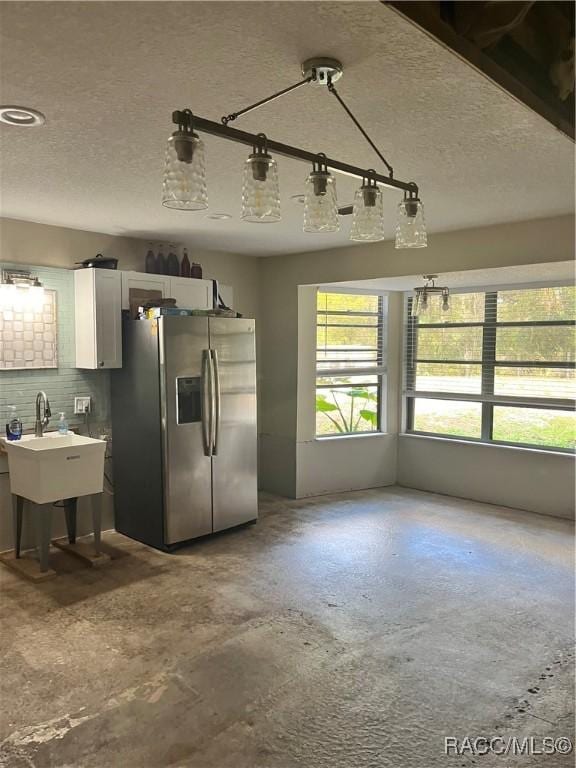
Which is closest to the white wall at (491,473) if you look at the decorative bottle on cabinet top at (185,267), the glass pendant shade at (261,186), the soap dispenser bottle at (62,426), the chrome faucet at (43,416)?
the decorative bottle on cabinet top at (185,267)

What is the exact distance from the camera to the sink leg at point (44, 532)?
12.0 ft

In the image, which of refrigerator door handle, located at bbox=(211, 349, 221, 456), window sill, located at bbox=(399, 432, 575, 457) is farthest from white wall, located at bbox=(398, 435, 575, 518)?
refrigerator door handle, located at bbox=(211, 349, 221, 456)

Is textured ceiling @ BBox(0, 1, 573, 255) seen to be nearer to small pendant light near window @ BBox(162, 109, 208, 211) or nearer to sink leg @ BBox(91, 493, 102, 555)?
small pendant light near window @ BBox(162, 109, 208, 211)

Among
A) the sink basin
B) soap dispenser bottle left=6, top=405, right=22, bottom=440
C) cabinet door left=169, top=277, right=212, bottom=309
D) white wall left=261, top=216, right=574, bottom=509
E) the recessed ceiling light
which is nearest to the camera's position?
the recessed ceiling light

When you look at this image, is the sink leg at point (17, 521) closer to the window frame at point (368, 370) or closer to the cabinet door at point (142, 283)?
the cabinet door at point (142, 283)

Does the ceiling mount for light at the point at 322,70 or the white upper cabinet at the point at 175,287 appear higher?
the ceiling mount for light at the point at 322,70

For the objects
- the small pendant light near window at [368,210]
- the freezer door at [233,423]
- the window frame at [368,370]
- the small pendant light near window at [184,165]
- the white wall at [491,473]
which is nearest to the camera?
the small pendant light near window at [184,165]

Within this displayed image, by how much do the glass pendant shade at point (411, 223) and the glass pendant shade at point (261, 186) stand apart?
1.76 feet

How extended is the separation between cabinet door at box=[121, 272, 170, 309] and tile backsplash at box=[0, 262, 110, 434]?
1.34 ft

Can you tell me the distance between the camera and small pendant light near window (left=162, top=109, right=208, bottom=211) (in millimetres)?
1312

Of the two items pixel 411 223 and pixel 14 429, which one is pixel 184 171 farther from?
pixel 14 429

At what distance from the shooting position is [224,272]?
5570 mm

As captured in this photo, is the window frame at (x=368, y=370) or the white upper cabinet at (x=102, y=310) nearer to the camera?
the white upper cabinet at (x=102, y=310)

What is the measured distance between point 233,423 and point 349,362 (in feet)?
5.94
